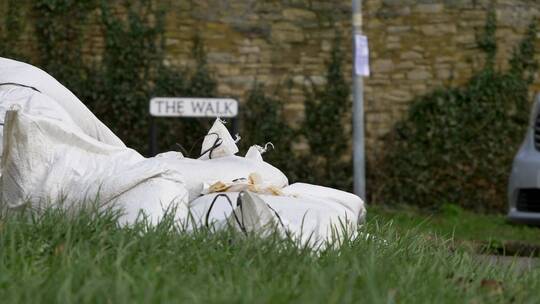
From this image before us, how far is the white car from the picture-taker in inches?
384

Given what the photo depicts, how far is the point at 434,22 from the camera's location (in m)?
14.1

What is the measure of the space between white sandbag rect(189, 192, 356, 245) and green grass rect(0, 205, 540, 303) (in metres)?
0.19

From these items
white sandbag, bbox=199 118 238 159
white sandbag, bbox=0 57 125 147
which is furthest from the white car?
white sandbag, bbox=0 57 125 147

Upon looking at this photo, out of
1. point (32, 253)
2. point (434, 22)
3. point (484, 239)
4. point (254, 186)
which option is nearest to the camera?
point (32, 253)

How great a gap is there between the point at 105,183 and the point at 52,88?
23.8 inches

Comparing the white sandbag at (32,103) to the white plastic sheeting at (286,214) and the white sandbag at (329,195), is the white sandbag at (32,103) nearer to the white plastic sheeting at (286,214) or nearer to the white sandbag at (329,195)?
the white plastic sheeting at (286,214)

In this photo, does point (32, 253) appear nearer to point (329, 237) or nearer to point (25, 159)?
point (25, 159)

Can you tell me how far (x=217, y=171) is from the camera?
5.75m

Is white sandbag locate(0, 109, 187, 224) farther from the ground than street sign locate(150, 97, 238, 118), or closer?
farther from the ground

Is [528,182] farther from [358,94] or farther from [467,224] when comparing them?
[358,94]

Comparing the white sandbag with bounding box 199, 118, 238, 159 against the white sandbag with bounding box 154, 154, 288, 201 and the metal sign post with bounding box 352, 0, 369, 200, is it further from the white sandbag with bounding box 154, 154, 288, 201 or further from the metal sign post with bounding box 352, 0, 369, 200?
the metal sign post with bounding box 352, 0, 369, 200

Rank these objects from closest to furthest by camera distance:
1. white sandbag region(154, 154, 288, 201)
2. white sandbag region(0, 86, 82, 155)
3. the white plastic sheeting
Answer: the white plastic sheeting < white sandbag region(0, 86, 82, 155) < white sandbag region(154, 154, 288, 201)


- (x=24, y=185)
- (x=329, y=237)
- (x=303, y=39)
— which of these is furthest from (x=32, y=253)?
(x=303, y=39)

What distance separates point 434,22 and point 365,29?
669mm
